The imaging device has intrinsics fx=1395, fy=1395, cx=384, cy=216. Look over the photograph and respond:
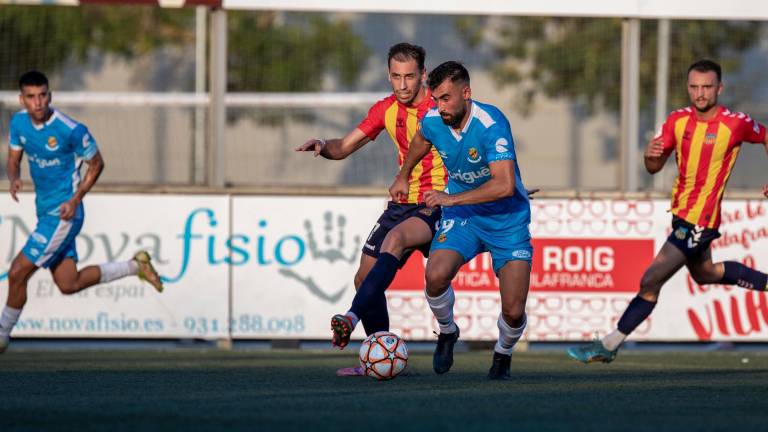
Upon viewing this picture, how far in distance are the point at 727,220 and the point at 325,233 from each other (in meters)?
3.58

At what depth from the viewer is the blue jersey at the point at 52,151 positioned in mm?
10734

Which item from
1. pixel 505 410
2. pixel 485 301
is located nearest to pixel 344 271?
pixel 485 301

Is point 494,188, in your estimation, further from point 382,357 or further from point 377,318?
point 377,318

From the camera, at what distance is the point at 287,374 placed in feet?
30.3

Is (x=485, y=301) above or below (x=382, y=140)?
below

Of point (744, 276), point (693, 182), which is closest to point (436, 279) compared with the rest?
point (693, 182)

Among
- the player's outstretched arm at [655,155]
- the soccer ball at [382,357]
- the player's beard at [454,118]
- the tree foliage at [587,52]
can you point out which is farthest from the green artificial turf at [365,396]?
the tree foliage at [587,52]

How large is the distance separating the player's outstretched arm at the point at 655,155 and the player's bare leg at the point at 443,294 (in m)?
1.74

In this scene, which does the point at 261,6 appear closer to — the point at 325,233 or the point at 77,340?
the point at 325,233

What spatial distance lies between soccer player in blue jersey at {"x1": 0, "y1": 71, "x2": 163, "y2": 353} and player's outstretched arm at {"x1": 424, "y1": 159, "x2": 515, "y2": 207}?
3942mm

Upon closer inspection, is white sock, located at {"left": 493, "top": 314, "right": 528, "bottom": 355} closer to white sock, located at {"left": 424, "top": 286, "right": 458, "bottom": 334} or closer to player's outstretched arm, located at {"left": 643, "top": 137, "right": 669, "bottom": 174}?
white sock, located at {"left": 424, "top": 286, "right": 458, "bottom": 334}

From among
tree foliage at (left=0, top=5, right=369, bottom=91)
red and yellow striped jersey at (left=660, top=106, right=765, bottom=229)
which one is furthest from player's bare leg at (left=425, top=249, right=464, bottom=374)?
tree foliage at (left=0, top=5, right=369, bottom=91)

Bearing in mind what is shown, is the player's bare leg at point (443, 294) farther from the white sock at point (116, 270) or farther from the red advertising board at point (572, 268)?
the red advertising board at point (572, 268)

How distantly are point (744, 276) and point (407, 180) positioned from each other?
2.78m
